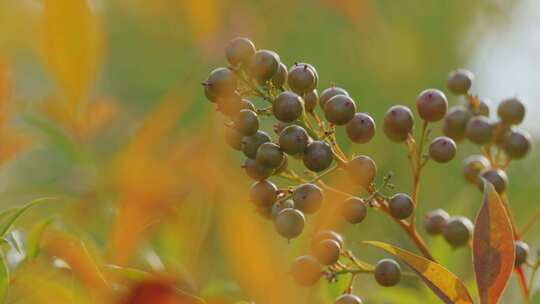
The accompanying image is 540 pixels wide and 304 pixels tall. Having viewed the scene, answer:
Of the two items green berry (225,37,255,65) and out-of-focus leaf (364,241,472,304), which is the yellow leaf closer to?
green berry (225,37,255,65)

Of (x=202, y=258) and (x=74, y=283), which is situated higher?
(x=74, y=283)

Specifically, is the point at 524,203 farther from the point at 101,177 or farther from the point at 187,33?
the point at 187,33

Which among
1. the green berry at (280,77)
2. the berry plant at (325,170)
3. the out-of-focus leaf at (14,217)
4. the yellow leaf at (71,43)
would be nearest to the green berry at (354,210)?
the berry plant at (325,170)

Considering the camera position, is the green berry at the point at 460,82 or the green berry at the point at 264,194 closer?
the green berry at the point at 264,194

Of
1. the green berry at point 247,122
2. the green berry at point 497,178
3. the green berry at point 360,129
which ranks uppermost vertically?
the green berry at point 247,122

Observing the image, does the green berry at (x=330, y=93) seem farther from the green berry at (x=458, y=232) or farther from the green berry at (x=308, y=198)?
the green berry at (x=458, y=232)

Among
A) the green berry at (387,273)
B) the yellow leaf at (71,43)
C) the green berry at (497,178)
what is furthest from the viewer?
the yellow leaf at (71,43)

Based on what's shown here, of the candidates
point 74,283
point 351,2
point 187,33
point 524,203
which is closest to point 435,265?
point 74,283

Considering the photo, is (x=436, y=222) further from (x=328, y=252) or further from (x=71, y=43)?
(x=71, y=43)
